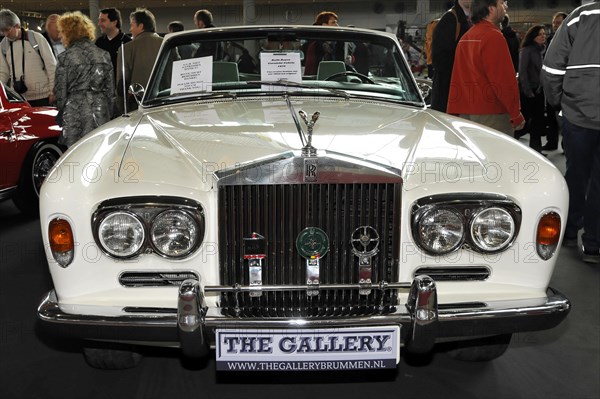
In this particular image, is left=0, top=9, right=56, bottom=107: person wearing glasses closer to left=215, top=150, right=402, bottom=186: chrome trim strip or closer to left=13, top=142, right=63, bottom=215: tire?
left=13, top=142, right=63, bottom=215: tire

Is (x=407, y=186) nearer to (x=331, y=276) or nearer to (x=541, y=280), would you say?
(x=331, y=276)

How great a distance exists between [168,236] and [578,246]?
12.6 ft

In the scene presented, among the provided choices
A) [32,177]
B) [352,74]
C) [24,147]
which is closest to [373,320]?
[352,74]

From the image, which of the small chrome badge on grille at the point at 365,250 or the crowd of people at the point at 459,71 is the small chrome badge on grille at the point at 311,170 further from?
the crowd of people at the point at 459,71

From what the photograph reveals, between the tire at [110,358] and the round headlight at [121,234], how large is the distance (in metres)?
0.66

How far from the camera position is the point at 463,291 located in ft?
8.01

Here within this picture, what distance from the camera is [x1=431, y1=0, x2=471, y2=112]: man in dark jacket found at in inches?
233

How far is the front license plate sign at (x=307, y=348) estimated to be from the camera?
2232mm

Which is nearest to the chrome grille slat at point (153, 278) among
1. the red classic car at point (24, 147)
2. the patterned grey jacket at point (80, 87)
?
the patterned grey jacket at point (80, 87)

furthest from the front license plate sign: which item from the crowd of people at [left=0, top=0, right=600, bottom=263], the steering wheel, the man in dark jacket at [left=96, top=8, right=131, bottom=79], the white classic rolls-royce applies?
the man in dark jacket at [left=96, top=8, right=131, bottom=79]

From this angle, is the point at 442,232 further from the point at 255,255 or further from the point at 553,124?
the point at 553,124

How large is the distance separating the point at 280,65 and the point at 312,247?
1.61 meters

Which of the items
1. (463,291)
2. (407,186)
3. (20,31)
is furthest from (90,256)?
(20,31)

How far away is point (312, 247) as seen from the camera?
237 cm
